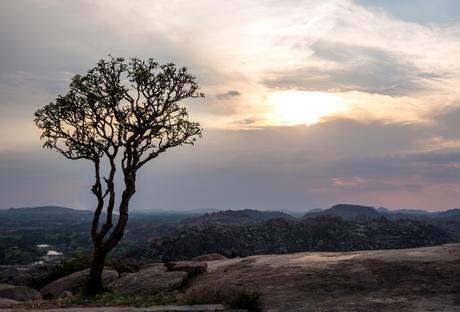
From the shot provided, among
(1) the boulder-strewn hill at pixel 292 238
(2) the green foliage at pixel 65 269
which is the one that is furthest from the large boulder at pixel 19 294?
(1) the boulder-strewn hill at pixel 292 238

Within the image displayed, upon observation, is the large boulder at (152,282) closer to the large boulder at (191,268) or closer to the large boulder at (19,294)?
the large boulder at (191,268)

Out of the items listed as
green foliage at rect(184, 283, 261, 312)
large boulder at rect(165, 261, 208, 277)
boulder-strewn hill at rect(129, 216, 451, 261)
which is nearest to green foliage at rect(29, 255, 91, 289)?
large boulder at rect(165, 261, 208, 277)

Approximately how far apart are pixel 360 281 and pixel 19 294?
22115mm

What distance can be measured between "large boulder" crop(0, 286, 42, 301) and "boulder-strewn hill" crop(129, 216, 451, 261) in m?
54.6

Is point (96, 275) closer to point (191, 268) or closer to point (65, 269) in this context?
point (191, 268)

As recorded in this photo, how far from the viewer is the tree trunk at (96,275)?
73.9ft

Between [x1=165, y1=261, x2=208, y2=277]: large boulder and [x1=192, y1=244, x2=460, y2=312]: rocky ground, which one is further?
[x1=165, y1=261, x2=208, y2=277]: large boulder

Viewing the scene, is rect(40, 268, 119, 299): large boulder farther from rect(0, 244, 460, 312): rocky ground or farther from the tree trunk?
rect(0, 244, 460, 312): rocky ground

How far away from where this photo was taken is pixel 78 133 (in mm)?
24125

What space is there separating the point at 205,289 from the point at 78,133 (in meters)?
12.0

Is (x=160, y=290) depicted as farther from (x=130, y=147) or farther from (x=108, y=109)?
(x=108, y=109)

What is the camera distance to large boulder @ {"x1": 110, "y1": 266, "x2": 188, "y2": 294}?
2106 cm

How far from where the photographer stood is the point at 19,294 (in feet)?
93.2

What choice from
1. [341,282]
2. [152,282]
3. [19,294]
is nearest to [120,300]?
[152,282]
